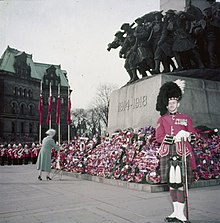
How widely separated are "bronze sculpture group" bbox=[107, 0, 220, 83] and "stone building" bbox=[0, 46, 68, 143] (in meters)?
38.5

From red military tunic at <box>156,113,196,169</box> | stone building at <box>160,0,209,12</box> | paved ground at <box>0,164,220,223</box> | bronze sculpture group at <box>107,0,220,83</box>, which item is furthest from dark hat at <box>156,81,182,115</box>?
stone building at <box>160,0,209,12</box>

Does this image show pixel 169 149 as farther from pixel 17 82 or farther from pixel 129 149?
pixel 17 82

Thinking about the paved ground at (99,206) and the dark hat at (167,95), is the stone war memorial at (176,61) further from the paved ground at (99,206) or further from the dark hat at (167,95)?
the dark hat at (167,95)

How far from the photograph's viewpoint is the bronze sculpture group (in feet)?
33.5

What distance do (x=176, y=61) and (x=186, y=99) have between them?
6.45ft

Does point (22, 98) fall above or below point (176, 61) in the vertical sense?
above

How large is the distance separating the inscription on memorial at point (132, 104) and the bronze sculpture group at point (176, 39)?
1.24 metres

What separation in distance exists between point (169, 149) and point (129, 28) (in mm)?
8238

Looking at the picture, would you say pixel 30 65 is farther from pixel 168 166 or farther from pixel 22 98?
pixel 168 166

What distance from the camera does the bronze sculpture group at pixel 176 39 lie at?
1022 cm

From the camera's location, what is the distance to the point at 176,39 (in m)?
10.2

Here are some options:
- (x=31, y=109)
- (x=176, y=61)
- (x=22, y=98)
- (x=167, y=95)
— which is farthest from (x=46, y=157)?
(x=31, y=109)

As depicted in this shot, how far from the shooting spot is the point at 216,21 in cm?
1043

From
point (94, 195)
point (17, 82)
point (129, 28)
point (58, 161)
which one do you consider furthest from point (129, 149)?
point (17, 82)
